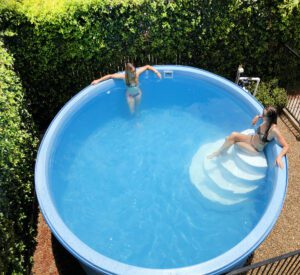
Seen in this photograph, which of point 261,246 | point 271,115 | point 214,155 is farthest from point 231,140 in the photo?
point 261,246

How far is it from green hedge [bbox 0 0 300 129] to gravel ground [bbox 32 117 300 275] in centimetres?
376

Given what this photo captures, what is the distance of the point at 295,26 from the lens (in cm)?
947

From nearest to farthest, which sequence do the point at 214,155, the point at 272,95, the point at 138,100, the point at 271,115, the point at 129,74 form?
the point at 271,115 < the point at 214,155 < the point at 129,74 < the point at 138,100 < the point at 272,95

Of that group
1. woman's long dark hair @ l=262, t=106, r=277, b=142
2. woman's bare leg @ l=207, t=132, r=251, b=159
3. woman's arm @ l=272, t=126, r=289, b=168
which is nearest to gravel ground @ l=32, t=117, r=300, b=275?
woman's arm @ l=272, t=126, r=289, b=168

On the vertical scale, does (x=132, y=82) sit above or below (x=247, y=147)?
above

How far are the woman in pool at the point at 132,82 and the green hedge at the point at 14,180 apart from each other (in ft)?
7.64

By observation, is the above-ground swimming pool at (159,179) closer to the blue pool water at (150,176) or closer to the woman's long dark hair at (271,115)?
the blue pool water at (150,176)

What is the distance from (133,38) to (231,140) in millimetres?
3754

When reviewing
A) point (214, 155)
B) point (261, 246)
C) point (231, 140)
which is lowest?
point (261, 246)

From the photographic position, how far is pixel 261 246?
7.28 m

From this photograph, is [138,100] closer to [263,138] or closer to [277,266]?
[263,138]

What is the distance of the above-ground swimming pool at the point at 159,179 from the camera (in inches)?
Answer: 268

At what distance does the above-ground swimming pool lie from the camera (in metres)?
6.80

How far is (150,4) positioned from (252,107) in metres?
3.62
